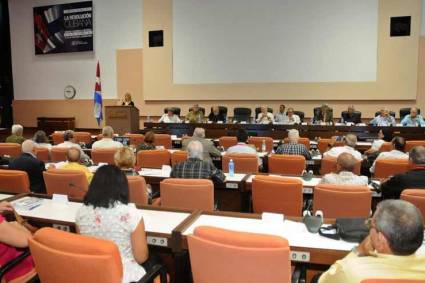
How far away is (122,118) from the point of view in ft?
34.9

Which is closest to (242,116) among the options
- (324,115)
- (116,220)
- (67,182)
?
(324,115)

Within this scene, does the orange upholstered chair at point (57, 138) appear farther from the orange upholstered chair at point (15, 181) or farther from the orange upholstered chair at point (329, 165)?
the orange upholstered chair at point (329, 165)

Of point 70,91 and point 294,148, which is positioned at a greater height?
point 70,91

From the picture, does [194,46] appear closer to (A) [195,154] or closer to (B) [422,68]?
(B) [422,68]

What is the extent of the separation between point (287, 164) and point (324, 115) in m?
5.30

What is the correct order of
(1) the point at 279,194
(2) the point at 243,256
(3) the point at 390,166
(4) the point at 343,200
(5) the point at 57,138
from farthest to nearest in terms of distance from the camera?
1. (5) the point at 57,138
2. (3) the point at 390,166
3. (1) the point at 279,194
4. (4) the point at 343,200
5. (2) the point at 243,256

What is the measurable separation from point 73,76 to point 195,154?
12194 mm

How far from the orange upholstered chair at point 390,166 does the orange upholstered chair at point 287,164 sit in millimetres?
917

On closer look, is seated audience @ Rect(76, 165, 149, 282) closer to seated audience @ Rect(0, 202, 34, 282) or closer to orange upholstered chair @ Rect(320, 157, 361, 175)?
seated audience @ Rect(0, 202, 34, 282)

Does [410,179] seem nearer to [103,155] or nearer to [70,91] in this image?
[103,155]

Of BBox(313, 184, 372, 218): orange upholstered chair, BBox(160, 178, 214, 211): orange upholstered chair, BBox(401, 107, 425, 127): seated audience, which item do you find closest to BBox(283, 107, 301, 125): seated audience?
BBox(401, 107, 425, 127): seated audience

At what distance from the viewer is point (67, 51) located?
14820 millimetres

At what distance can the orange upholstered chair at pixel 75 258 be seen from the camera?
5.81 feet

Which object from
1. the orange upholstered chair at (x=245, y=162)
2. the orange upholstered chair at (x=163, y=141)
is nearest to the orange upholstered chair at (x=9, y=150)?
the orange upholstered chair at (x=163, y=141)
